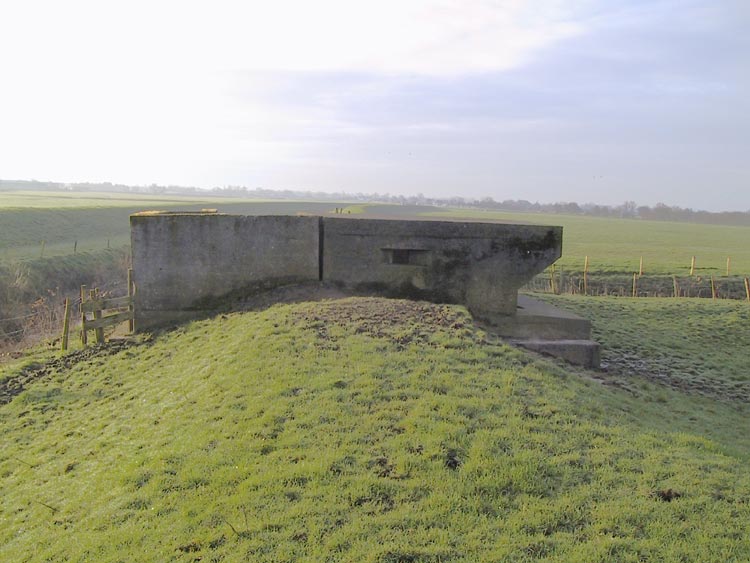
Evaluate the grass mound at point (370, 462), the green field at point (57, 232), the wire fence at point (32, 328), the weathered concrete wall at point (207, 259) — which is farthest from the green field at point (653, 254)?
the green field at point (57, 232)

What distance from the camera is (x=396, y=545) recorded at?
4422 mm

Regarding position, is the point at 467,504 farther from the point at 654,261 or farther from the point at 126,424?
the point at 654,261

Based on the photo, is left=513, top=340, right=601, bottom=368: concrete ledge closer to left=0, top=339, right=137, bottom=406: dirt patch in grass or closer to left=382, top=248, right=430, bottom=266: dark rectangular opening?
left=382, top=248, right=430, bottom=266: dark rectangular opening

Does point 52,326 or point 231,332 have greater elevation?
point 231,332

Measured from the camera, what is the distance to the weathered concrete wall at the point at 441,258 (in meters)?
11.2

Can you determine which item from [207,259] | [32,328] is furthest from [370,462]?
[32,328]

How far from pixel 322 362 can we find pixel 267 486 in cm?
285

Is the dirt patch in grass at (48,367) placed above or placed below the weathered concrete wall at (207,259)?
below

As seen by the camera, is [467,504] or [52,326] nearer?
[467,504]

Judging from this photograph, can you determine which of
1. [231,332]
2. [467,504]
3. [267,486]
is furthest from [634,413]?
[231,332]

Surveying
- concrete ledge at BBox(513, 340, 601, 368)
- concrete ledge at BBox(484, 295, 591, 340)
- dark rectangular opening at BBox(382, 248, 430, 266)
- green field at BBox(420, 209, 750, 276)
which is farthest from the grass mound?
green field at BBox(420, 209, 750, 276)

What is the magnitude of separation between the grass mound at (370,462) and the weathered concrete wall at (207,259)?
291 centimetres

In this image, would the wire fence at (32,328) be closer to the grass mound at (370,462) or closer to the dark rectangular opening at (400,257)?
the grass mound at (370,462)

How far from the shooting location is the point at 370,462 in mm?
5602
